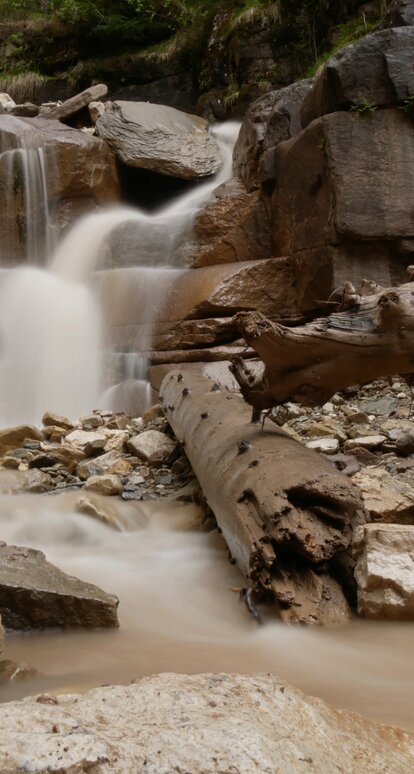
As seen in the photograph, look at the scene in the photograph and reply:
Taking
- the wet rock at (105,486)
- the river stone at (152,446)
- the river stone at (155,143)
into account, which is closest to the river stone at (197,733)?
the wet rock at (105,486)

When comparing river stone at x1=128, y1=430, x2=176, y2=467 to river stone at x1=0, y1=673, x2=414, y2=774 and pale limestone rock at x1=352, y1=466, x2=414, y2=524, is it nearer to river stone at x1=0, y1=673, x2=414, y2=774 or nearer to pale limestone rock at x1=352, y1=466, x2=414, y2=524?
pale limestone rock at x1=352, y1=466, x2=414, y2=524

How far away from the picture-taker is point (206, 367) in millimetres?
6738

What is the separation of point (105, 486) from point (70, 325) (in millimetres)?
4055

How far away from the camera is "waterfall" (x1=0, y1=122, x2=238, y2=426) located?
24.1 feet

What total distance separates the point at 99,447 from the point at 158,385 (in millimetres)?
1728

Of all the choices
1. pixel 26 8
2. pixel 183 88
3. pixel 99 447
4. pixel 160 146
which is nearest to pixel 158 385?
pixel 99 447

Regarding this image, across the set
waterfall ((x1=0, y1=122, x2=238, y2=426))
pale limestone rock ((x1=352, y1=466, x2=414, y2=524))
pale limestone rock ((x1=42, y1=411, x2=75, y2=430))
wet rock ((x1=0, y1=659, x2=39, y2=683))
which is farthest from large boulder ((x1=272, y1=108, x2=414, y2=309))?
wet rock ((x1=0, y1=659, x2=39, y2=683))

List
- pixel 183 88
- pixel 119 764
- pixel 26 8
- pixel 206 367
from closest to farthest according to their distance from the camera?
pixel 119 764
pixel 206 367
pixel 183 88
pixel 26 8

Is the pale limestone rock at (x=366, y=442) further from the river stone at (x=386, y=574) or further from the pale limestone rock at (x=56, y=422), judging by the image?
the pale limestone rock at (x=56, y=422)

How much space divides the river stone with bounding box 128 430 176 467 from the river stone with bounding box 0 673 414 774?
3.68 m

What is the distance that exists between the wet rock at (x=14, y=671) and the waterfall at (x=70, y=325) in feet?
16.8

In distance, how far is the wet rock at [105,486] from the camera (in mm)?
4426

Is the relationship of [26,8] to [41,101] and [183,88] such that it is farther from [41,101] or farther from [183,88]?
[183,88]

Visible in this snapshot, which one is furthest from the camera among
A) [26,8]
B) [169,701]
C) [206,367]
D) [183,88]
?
[26,8]
